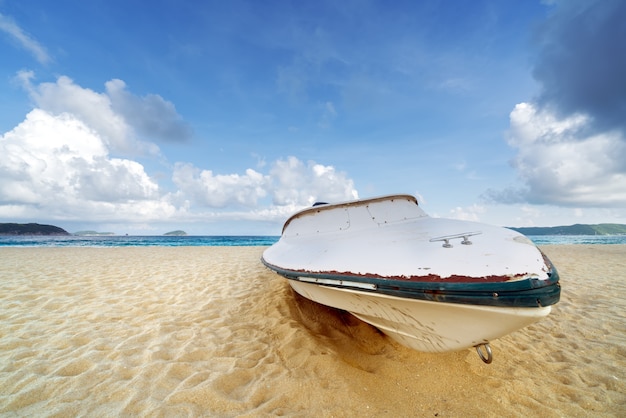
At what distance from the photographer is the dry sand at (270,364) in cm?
238

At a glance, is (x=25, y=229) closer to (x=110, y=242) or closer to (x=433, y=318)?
(x=110, y=242)

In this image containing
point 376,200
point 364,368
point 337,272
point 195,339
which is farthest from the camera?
point 376,200

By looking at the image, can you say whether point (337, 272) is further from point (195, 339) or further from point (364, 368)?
point (195, 339)

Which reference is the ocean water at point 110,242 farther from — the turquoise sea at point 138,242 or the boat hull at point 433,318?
the boat hull at point 433,318

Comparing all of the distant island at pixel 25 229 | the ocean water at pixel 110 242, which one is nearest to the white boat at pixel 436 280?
the ocean water at pixel 110 242

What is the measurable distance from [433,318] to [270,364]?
182cm

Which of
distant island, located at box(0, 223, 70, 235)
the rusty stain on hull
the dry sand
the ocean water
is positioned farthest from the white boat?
distant island, located at box(0, 223, 70, 235)

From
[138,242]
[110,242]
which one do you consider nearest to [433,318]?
[110,242]

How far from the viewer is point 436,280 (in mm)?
2080

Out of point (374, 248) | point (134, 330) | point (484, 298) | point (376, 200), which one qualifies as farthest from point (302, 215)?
point (484, 298)

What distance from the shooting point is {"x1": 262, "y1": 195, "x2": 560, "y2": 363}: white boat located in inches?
→ 76.2

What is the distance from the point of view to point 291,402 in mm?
2410

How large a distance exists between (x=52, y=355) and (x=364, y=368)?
11.3 feet

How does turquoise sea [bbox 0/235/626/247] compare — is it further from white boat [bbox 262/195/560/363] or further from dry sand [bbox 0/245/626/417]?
white boat [bbox 262/195/560/363]
